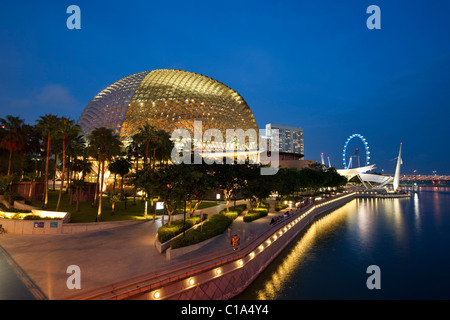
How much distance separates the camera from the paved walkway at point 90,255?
13.3 m

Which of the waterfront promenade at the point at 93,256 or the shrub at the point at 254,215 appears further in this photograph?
the shrub at the point at 254,215

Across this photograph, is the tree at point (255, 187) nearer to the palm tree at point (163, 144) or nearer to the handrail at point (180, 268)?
the handrail at point (180, 268)

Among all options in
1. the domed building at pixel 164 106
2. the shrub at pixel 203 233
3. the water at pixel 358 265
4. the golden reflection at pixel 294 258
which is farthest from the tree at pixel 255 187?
the domed building at pixel 164 106

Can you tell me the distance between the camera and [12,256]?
1706cm

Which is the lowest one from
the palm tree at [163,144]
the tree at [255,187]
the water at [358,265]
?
the water at [358,265]

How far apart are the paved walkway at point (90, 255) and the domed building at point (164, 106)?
1670 inches

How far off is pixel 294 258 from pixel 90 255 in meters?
16.7

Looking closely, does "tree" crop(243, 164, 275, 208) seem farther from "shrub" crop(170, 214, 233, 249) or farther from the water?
the water

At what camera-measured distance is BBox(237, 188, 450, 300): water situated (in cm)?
1706

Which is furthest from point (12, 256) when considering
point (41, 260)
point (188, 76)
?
point (188, 76)

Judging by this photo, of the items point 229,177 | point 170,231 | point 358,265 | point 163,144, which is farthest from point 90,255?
point 163,144

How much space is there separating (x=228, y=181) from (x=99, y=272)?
19917mm

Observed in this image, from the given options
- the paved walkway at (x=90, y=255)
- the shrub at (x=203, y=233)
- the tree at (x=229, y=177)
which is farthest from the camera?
the tree at (x=229, y=177)
